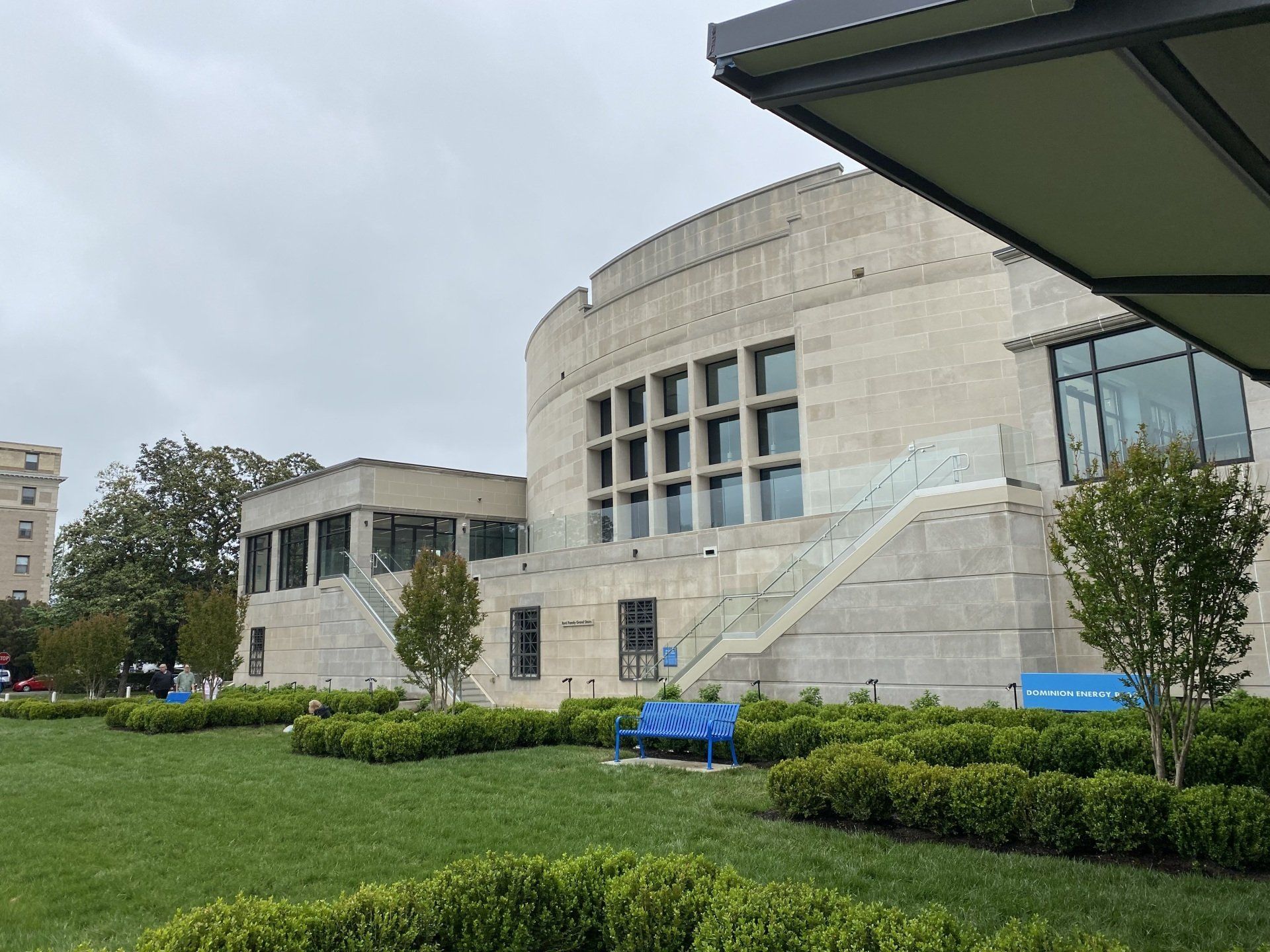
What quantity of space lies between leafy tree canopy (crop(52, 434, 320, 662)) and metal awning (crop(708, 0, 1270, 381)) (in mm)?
51106

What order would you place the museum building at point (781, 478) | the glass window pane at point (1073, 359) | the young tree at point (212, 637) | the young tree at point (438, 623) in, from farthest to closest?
the young tree at point (212, 637)
the young tree at point (438, 623)
the glass window pane at point (1073, 359)
the museum building at point (781, 478)

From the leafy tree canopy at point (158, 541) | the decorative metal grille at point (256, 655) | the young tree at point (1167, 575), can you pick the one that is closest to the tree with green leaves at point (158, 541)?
the leafy tree canopy at point (158, 541)

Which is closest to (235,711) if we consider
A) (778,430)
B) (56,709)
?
→ (56,709)

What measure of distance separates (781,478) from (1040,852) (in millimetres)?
14920

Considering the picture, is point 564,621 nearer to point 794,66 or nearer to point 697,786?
point 697,786

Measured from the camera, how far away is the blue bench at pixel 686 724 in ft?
46.5

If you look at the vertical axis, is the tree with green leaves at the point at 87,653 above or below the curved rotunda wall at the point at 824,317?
below

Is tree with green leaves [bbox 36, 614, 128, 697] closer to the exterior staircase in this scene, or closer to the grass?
the grass

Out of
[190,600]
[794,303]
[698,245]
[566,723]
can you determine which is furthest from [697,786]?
[190,600]

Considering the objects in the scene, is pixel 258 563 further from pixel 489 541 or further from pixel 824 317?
pixel 824 317

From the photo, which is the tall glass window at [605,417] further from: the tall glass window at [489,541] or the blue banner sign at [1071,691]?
the blue banner sign at [1071,691]

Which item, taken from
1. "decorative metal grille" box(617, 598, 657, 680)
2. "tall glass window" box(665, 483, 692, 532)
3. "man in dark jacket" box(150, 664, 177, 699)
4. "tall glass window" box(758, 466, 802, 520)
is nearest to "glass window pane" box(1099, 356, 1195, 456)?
"tall glass window" box(758, 466, 802, 520)

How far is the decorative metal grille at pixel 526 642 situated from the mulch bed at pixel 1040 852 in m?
17.6

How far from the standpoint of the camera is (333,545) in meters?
38.6
